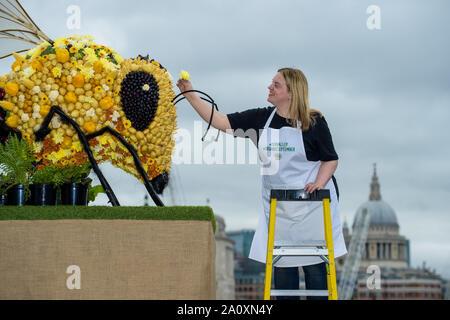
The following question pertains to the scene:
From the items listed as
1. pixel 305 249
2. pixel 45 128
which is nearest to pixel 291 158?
pixel 305 249

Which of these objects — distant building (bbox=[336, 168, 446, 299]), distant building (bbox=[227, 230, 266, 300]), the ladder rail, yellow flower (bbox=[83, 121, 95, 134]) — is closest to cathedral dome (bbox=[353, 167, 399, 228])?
distant building (bbox=[336, 168, 446, 299])

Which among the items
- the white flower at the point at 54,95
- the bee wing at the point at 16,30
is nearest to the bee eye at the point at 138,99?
the white flower at the point at 54,95

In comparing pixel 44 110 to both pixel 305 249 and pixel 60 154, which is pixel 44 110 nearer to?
pixel 60 154

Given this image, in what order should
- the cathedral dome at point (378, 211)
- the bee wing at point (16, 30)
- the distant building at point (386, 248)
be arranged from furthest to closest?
the cathedral dome at point (378, 211)
the distant building at point (386, 248)
the bee wing at point (16, 30)

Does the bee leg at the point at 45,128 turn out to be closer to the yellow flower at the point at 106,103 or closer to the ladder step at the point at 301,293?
the yellow flower at the point at 106,103

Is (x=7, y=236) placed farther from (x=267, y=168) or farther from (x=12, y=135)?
(x=267, y=168)

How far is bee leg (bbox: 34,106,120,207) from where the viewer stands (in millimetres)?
4258

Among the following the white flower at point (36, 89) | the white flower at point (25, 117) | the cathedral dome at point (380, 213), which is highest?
the white flower at point (36, 89)

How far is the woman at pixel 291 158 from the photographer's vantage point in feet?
16.8

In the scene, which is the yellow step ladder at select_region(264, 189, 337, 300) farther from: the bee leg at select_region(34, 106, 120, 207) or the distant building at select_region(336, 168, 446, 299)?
the distant building at select_region(336, 168, 446, 299)

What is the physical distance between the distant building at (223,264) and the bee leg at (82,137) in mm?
104384

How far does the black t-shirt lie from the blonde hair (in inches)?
2.6

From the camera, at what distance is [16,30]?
17.6ft
